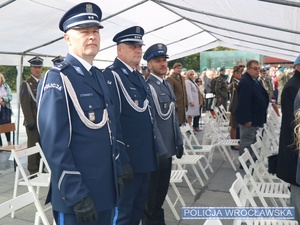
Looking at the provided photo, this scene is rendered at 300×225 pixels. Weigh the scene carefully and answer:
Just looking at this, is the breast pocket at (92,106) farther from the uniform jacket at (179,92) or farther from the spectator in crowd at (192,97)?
the spectator in crowd at (192,97)

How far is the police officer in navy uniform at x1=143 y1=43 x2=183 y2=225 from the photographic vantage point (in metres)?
3.42

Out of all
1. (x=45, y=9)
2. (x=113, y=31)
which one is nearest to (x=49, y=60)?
(x=113, y=31)

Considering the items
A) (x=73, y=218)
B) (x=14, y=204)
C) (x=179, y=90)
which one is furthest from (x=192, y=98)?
(x=73, y=218)

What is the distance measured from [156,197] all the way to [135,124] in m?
0.86

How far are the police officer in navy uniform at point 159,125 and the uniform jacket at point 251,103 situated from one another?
7.27 feet

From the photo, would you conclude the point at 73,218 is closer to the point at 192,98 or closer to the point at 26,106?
the point at 26,106

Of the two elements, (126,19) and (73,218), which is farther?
(126,19)

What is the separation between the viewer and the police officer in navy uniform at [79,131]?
194cm

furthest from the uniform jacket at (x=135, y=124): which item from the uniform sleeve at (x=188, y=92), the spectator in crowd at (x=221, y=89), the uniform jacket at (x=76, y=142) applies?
the spectator in crowd at (x=221, y=89)

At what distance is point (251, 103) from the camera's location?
18.0 ft

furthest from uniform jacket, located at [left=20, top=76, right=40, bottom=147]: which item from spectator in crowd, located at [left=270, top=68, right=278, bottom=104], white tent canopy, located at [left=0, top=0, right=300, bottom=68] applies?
spectator in crowd, located at [left=270, top=68, right=278, bottom=104]

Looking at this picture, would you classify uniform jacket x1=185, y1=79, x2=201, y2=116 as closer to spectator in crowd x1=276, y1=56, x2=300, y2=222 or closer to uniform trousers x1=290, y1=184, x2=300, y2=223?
spectator in crowd x1=276, y1=56, x2=300, y2=222

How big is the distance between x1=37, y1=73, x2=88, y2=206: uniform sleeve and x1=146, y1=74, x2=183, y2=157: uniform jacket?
1547 millimetres

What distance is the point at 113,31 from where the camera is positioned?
800 cm
